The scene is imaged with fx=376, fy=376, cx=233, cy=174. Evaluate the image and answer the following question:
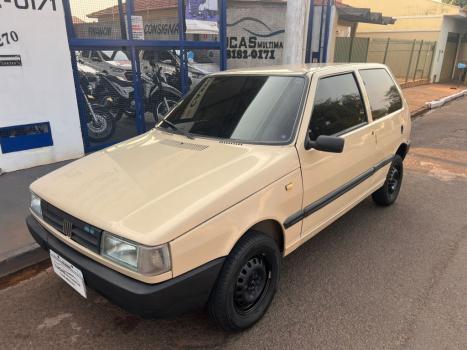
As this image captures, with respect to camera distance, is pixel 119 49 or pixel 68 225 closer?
pixel 68 225

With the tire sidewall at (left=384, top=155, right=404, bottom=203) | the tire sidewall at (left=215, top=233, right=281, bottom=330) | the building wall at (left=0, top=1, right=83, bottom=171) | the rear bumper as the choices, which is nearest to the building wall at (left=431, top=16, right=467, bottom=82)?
the tire sidewall at (left=384, top=155, right=404, bottom=203)

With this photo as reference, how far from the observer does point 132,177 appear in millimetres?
2510

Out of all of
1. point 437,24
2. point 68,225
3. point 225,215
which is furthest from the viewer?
point 437,24

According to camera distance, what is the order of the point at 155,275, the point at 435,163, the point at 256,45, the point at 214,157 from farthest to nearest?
the point at 256,45 → the point at 435,163 → the point at 214,157 → the point at 155,275

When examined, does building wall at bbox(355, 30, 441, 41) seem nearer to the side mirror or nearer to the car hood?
the side mirror

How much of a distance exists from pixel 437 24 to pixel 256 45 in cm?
1586

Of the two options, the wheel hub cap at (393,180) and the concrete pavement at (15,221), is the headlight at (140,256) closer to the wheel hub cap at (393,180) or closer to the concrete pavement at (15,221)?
the concrete pavement at (15,221)

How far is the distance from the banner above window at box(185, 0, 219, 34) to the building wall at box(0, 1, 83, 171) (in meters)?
2.36

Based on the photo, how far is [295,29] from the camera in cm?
688

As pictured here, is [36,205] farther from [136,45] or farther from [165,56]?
[165,56]

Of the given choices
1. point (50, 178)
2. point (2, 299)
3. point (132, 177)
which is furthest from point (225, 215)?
point (2, 299)

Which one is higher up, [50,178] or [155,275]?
[50,178]

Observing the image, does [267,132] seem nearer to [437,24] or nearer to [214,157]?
[214,157]

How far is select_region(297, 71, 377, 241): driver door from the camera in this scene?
2.92 meters
